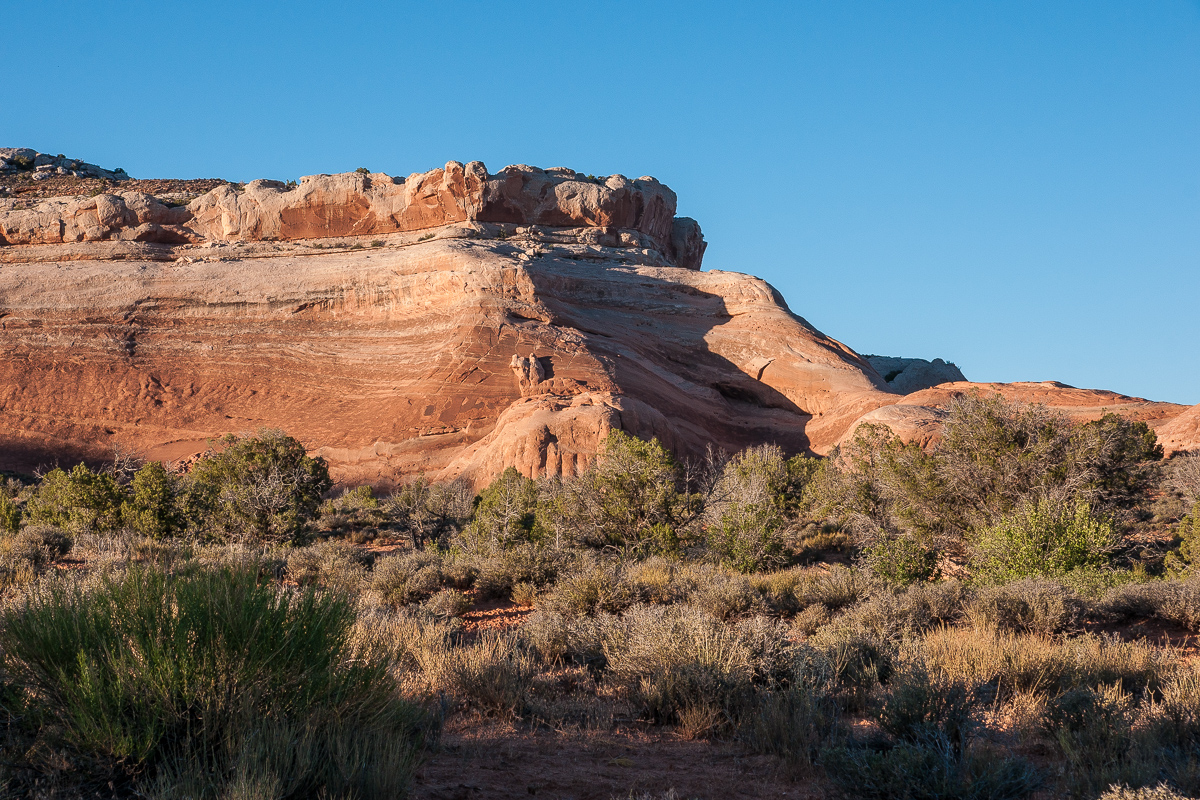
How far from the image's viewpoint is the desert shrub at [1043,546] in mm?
10797

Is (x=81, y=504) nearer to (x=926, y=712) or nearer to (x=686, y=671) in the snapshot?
(x=686, y=671)

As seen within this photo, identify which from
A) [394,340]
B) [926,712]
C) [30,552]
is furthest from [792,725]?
[394,340]

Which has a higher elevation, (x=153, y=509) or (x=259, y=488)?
(x=259, y=488)

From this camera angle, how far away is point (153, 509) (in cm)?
1683

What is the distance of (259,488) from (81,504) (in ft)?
12.0

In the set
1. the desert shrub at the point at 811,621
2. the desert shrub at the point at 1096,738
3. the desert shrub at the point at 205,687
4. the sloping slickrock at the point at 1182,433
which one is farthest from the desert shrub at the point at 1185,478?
the desert shrub at the point at 205,687

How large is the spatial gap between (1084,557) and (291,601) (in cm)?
1073

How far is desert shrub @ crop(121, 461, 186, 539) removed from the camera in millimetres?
16547

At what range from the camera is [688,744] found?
17.7 ft

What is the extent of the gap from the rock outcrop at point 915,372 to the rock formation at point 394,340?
787 inches

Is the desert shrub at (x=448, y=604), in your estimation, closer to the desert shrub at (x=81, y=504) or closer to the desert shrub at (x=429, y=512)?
the desert shrub at (x=429, y=512)

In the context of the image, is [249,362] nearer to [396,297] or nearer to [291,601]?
[396,297]

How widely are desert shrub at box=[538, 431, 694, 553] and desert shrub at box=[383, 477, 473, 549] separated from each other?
17.1ft

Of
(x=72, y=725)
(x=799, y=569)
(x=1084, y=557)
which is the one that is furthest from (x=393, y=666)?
(x=1084, y=557)
